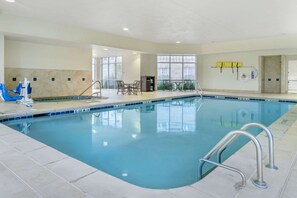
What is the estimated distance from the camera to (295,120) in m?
4.84

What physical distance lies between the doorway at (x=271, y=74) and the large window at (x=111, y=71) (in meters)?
8.83

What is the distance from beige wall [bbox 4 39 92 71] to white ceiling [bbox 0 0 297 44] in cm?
211

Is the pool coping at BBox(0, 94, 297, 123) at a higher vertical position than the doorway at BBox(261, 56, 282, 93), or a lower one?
lower

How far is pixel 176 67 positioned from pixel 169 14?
7894mm

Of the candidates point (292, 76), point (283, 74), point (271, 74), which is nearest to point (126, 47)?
point (271, 74)

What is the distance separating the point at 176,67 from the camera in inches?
581

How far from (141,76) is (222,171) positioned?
11335mm

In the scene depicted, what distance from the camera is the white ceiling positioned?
5992mm

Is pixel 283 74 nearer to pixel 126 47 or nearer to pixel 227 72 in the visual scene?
pixel 227 72

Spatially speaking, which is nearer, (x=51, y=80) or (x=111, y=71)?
(x=51, y=80)

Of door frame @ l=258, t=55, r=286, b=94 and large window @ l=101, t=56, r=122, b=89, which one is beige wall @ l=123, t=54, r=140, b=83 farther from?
door frame @ l=258, t=55, r=286, b=94

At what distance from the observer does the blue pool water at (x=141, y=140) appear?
2727 millimetres

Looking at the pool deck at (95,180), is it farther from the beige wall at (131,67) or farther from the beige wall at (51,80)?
the beige wall at (131,67)

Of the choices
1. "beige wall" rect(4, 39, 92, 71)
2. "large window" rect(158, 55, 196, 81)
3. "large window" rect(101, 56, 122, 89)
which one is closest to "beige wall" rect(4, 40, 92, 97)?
"beige wall" rect(4, 39, 92, 71)
